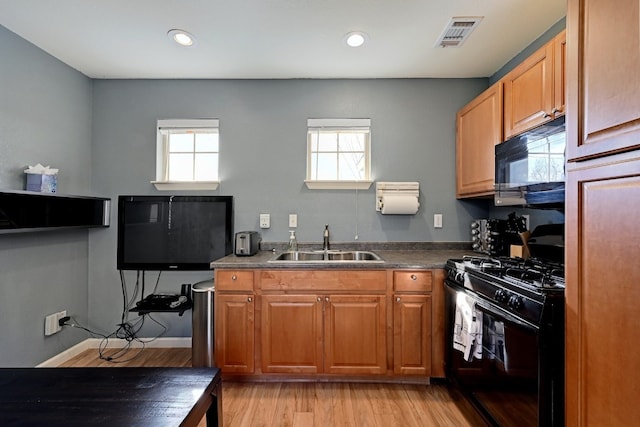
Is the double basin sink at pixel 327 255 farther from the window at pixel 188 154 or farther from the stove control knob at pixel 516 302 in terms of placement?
the stove control knob at pixel 516 302

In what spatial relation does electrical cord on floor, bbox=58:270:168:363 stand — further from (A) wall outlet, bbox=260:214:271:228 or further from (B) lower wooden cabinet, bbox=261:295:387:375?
(B) lower wooden cabinet, bbox=261:295:387:375

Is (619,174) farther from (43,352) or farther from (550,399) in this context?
(43,352)

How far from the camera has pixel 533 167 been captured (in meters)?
1.71

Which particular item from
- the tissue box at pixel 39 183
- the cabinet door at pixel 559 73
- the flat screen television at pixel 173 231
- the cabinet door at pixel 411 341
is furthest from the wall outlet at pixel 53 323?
the cabinet door at pixel 559 73

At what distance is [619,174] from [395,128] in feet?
6.61

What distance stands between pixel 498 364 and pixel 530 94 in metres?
1.55

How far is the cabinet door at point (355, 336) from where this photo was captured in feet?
7.14

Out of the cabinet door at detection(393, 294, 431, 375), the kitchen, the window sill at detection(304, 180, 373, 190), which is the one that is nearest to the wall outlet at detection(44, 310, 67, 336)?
the kitchen

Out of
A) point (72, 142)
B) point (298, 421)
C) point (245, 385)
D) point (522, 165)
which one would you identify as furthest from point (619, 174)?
point (72, 142)

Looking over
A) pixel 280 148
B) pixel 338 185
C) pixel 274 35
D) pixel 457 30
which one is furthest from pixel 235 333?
pixel 457 30

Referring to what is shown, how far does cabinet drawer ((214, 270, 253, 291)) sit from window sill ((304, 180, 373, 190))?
1.00m

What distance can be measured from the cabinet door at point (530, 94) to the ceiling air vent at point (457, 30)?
0.41 meters

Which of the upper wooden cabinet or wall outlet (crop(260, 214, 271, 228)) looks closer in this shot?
the upper wooden cabinet

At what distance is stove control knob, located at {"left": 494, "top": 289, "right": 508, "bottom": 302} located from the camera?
4.83ft
